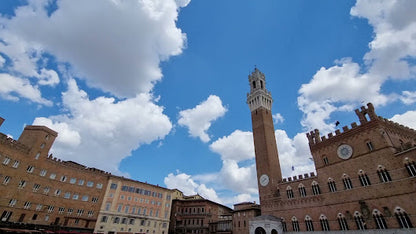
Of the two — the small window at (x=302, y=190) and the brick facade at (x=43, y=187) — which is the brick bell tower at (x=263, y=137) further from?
the brick facade at (x=43, y=187)

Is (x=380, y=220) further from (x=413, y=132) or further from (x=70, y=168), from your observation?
(x=70, y=168)

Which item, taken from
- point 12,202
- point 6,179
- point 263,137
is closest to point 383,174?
point 263,137

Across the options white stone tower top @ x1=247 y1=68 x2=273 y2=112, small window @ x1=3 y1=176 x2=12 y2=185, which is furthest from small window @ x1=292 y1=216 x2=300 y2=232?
small window @ x1=3 y1=176 x2=12 y2=185

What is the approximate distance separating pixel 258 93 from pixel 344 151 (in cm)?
2894

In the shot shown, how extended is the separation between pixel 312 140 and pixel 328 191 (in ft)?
33.8

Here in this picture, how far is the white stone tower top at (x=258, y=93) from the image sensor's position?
58156 millimetres

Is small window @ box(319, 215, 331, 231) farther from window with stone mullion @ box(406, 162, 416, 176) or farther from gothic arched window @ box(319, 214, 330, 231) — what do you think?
window with stone mullion @ box(406, 162, 416, 176)

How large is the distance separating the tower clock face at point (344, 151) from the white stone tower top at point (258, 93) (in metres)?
24.3

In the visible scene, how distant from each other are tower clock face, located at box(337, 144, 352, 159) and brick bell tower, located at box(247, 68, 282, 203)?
49.9 feet

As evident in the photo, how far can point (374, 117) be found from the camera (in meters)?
31.8

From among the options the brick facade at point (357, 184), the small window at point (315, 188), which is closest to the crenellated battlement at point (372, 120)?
the brick facade at point (357, 184)

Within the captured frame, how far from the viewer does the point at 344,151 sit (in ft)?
114

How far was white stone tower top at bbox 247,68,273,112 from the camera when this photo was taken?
5816cm

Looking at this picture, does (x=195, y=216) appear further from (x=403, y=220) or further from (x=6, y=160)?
(x=403, y=220)
